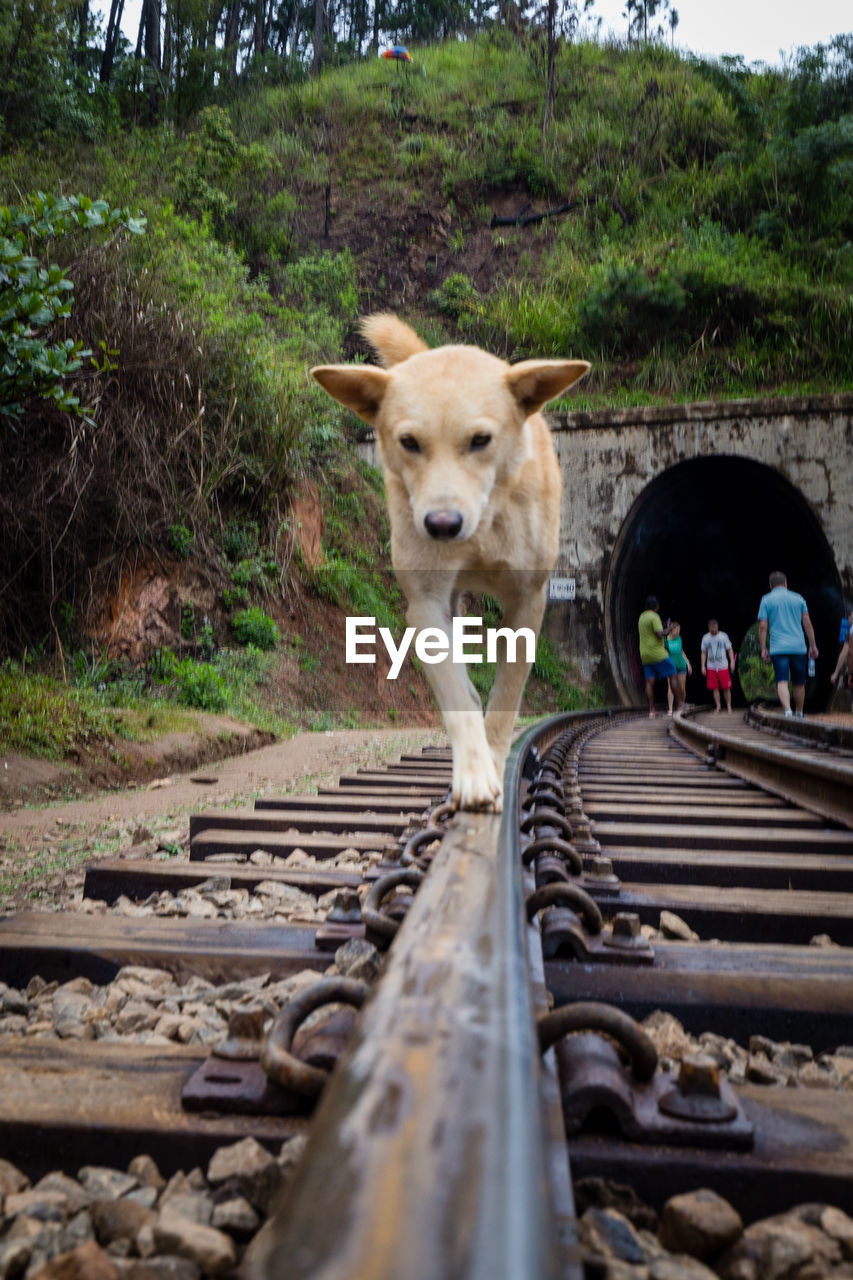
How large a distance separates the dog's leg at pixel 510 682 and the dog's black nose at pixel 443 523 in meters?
0.81

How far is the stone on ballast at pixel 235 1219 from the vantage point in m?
0.99

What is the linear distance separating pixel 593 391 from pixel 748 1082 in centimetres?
1893

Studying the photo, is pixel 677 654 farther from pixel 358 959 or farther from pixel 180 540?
pixel 358 959

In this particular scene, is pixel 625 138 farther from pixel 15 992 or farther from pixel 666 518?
pixel 15 992

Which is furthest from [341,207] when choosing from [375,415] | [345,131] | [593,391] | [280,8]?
[375,415]

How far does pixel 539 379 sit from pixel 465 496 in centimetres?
71

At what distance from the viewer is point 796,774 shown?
14.5 ft

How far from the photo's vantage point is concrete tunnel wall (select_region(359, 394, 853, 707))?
16.3 m

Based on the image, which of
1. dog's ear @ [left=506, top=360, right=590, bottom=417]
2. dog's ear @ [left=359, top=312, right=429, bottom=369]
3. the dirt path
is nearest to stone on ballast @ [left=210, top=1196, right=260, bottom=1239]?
the dirt path

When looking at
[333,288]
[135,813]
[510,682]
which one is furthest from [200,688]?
[333,288]

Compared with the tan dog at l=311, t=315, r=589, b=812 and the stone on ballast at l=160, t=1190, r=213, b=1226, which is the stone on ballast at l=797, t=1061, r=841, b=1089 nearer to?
the stone on ballast at l=160, t=1190, r=213, b=1226

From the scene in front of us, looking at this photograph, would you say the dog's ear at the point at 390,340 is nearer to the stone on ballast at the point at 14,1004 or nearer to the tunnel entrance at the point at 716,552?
the stone on ballast at the point at 14,1004

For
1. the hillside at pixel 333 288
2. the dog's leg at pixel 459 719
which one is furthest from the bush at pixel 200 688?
the dog's leg at pixel 459 719

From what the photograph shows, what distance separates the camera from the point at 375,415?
338 cm
